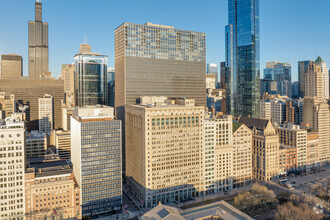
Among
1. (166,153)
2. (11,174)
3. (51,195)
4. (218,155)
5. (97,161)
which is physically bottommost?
(51,195)

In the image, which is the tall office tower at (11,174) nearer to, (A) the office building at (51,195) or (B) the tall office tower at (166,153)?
(A) the office building at (51,195)

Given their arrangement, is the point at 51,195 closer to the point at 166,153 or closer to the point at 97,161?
the point at 97,161

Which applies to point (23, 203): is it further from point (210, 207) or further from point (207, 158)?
point (207, 158)

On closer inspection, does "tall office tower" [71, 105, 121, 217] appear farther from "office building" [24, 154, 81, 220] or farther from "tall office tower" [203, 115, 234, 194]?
"tall office tower" [203, 115, 234, 194]

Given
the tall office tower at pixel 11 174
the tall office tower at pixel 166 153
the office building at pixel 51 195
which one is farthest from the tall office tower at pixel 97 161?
the tall office tower at pixel 11 174

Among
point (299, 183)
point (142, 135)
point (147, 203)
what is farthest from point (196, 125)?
point (299, 183)

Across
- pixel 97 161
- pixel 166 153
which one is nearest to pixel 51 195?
pixel 97 161
